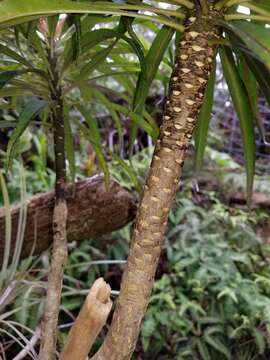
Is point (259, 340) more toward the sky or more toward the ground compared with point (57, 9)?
more toward the ground

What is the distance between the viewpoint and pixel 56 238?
2.32ft

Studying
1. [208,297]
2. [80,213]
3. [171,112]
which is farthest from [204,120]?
[208,297]

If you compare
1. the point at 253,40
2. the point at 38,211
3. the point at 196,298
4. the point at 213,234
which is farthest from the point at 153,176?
the point at 213,234

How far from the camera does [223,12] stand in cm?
52

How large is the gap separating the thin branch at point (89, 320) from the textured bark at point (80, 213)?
1.84ft

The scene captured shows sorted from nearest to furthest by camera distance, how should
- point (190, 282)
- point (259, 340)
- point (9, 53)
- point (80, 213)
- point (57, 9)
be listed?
point (57, 9)
point (9, 53)
point (80, 213)
point (259, 340)
point (190, 282)

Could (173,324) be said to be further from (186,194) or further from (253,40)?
(253,40)

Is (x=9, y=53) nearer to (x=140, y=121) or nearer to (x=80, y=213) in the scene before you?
(x=140, y=121)

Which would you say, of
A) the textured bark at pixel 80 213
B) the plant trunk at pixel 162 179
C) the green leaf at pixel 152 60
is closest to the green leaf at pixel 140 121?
the green leaf at pixel 152 60

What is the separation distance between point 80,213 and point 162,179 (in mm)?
665

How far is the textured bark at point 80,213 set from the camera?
1.08m

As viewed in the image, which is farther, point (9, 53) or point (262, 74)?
point (9, 53)

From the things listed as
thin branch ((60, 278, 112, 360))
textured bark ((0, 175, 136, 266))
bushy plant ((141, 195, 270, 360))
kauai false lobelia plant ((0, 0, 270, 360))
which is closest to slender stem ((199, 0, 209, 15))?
kauai false lobelia plant ((0, 0, 270, 360))

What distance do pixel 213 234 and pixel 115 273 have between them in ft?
1.58
